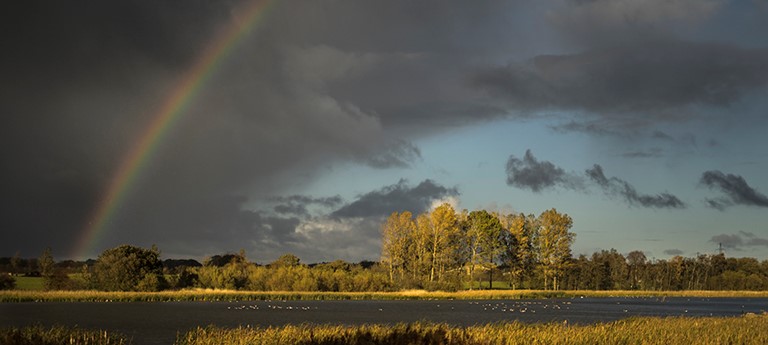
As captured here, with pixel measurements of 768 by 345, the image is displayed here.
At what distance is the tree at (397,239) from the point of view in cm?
10881

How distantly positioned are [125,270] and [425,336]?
70.0 metres

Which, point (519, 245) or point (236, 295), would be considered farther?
point (519, 245)

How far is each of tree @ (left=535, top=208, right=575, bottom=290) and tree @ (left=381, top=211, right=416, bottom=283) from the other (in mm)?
22224

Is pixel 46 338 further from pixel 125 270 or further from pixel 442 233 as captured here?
pixel 442 233

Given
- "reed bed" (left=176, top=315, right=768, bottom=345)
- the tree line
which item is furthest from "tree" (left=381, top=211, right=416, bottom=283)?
"reed bed" (left=176, top=315, right=768, bottom=345)

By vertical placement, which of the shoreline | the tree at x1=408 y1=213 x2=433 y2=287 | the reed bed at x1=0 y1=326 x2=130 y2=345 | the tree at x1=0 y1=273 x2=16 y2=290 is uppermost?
the tree at x1=408 y1=213 x2=433 y2=287

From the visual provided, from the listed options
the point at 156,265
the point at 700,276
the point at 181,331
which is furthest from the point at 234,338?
the point at 700,276

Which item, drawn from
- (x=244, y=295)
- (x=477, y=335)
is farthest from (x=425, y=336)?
(x=244, y=295)

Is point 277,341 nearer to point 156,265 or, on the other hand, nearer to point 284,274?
point 156,265

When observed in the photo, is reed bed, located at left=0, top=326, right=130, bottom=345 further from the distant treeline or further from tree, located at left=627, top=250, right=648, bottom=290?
tree, located at left=627, top=250, right=648, bottom=290

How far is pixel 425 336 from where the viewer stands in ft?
99.7

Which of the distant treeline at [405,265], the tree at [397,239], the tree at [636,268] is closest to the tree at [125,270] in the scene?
the distant treeline at [405,265]

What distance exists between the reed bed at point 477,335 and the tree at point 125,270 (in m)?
60.4

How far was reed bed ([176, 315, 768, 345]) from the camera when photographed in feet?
99.6
